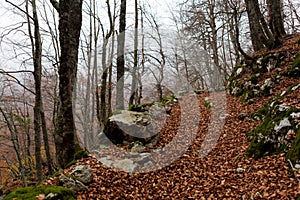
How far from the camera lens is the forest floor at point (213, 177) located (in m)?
3.28

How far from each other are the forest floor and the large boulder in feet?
1.40

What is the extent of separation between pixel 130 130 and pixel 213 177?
2.79 m

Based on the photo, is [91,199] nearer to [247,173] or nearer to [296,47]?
[247,173]

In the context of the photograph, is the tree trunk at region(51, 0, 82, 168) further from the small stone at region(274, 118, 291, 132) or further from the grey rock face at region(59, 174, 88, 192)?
the small stone at region(274, 118, 291, 132)

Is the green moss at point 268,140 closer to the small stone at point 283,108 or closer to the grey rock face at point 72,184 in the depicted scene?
the small stone at point 283,108

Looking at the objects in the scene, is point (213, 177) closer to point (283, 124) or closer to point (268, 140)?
point (268, 140)

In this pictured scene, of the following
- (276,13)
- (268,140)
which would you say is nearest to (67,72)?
(268,140)

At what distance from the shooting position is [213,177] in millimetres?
4234

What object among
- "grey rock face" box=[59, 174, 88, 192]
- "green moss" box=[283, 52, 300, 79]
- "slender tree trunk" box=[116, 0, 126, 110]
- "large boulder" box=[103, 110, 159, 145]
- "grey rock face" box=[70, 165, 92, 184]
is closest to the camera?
"grey rock face" box=[59, 174, 88, 192]

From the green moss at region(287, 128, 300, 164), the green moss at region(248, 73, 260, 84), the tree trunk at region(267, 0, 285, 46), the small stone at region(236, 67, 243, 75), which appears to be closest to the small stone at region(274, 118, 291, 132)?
the green moss at region(287, 128, 300, 164)

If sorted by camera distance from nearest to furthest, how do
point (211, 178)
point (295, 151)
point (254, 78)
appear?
point (295, 151), point (211, 178), point (254, 78)

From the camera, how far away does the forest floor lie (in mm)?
3275

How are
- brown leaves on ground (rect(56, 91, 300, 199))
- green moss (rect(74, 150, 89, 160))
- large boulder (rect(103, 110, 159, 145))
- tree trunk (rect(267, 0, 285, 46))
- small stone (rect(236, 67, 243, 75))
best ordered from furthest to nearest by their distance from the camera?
small stone (rect(236, 67, 243, 75)) < tree trunk (rect(267, 0, 285, 46)) < large boulder (rect(103, 110, 159, 145)) < green moss (rect(74, 150, 89, 160)) < brown leaves on ground (rect(56, 91, 300, 199))

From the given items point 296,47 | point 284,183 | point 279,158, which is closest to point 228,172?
point 279,158
